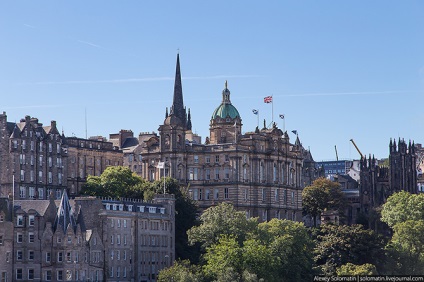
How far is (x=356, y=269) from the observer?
160625mm

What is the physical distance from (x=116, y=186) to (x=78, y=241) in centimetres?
4022

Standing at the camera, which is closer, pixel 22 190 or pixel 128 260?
pixel 128 260

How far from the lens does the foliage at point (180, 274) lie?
149 meters

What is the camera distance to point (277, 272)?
159375 mm

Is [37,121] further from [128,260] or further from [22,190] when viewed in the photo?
[128,260]

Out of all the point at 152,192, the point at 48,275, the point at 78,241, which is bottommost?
the point at 48,275

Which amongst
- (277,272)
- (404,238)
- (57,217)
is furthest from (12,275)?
(404,238)

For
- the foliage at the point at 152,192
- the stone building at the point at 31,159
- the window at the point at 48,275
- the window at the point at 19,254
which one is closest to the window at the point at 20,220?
the window at the point at 19,254

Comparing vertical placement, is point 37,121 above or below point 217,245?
above

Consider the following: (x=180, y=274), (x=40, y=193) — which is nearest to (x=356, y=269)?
(x=180, y=274)

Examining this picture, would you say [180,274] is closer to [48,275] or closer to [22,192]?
[48,275]

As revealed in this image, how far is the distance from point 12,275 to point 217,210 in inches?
1376

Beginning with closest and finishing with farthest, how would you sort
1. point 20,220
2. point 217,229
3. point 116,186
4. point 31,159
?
point 20,220
point 217,229
point 116,186
point 31,159

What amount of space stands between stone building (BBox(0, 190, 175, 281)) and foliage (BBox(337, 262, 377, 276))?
77.6 ft
